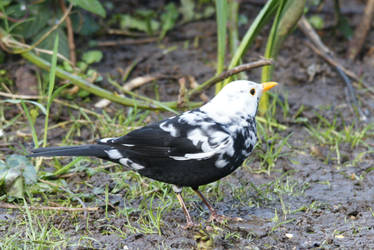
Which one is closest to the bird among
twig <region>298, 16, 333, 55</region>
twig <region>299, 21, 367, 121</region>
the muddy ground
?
the muddy ground

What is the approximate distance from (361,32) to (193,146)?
3238mm

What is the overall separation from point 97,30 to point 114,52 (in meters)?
0.30

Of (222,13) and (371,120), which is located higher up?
(222,13)

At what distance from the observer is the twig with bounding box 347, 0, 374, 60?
18.1 ft

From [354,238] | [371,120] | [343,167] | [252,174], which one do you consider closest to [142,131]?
[252,174]

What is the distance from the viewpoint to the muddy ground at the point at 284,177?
10.4 ft

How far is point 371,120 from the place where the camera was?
488cm

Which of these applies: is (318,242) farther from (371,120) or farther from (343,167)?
(371,120)

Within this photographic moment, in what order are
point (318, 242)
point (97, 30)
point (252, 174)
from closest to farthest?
point (318, 242), point (252, 174), point (97, 30)

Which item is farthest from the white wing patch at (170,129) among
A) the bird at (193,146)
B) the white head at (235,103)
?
the white head at (235,103)

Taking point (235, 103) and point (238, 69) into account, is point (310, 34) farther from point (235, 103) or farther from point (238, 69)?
point (235, 103)

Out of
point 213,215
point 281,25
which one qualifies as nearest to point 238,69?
point 281,25

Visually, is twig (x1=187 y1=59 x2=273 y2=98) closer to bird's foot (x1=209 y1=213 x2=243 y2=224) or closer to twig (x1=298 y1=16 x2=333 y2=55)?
bird's foot (x1=209 y1=213 x2=243 y2=224)

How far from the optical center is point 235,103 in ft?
11.1
